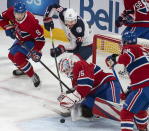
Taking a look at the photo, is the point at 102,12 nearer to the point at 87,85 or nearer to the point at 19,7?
the point at 19,7

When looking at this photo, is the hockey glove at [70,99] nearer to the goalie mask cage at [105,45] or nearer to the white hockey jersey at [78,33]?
the white hockey jersey at [78,33]

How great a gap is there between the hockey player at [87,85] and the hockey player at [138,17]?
2.42ft

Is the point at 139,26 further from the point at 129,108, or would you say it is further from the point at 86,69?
the point at 129,108

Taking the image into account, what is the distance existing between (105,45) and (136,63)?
4.46ft

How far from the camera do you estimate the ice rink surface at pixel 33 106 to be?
3949 mm

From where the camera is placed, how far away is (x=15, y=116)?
166 inches

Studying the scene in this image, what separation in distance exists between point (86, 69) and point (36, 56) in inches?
43.3

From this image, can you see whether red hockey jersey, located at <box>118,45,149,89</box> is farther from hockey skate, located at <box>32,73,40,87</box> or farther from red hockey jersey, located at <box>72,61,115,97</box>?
hockey skate, located at <box>32,73,40,87</box>

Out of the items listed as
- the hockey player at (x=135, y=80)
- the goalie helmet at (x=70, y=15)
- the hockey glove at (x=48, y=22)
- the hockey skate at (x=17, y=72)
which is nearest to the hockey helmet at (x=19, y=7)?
the hockey glove at (x=48, y=22)

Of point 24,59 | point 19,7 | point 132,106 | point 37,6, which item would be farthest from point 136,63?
point 37,6

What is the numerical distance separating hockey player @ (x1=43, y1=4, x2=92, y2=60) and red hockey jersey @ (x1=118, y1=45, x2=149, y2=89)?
1.07 meters

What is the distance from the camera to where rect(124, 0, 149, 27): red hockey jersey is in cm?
452

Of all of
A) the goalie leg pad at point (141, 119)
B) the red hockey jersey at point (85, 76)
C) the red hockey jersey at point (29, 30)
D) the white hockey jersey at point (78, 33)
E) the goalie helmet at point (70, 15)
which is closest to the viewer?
the goalie leg pad at point (141, 119)

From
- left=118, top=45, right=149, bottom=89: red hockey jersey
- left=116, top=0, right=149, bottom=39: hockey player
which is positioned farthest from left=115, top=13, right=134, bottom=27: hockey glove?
left=118, top=45, right=149, bottom=89: red hockey jersey
